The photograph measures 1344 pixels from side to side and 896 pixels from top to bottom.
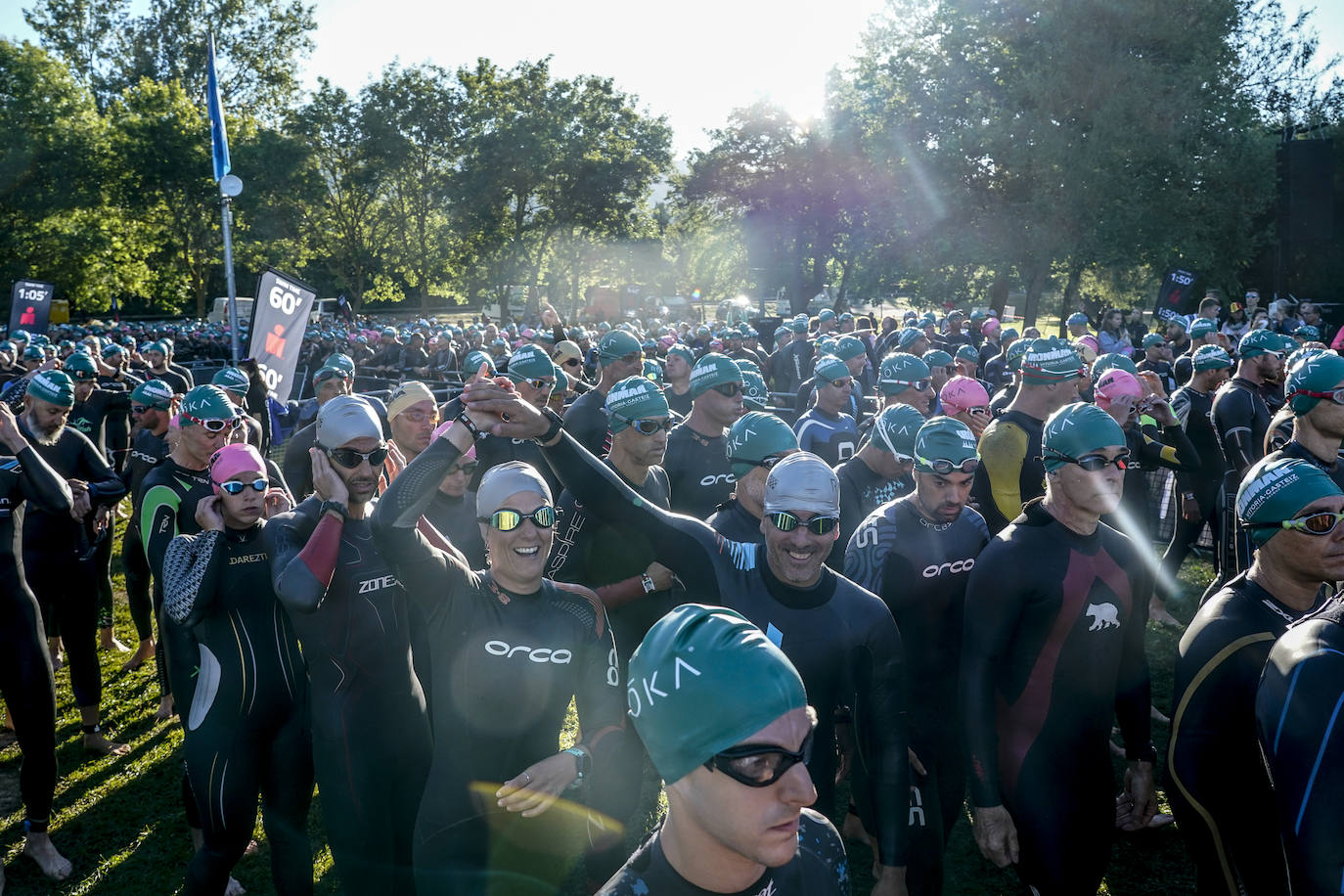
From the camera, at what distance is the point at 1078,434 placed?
3910mm

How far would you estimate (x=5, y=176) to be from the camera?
3325 cm

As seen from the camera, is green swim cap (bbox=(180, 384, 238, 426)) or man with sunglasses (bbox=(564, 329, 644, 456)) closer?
green swim cap (bbox=(180, 384, 238, 426))

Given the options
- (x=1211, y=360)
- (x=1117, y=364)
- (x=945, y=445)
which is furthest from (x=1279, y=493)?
(x=1211, y=360)

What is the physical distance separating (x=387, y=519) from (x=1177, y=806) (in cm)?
298

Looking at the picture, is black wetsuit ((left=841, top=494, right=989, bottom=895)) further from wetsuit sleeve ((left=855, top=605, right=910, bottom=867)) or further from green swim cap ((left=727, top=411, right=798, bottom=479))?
wetsuit sleeve ((left=855, top=605, right=910, bottom=867))

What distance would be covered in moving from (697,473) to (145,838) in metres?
3.99

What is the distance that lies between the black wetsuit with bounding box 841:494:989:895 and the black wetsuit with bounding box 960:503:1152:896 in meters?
0.47

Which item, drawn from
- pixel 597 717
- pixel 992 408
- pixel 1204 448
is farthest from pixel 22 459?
pixel 1204 448

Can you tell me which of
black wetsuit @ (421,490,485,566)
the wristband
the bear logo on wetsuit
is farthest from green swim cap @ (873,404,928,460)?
the wristband

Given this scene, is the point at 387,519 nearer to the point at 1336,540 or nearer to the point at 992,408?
the point at 1336,540

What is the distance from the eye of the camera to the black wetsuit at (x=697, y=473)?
5984mm

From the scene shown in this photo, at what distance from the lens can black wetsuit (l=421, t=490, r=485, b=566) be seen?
16.2 ft

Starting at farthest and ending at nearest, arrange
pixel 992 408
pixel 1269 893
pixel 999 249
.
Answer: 1. pixel 999 249
2. pixel 992 408
3. pixel 1269 893

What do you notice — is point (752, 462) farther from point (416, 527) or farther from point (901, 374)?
point (901, 374)
